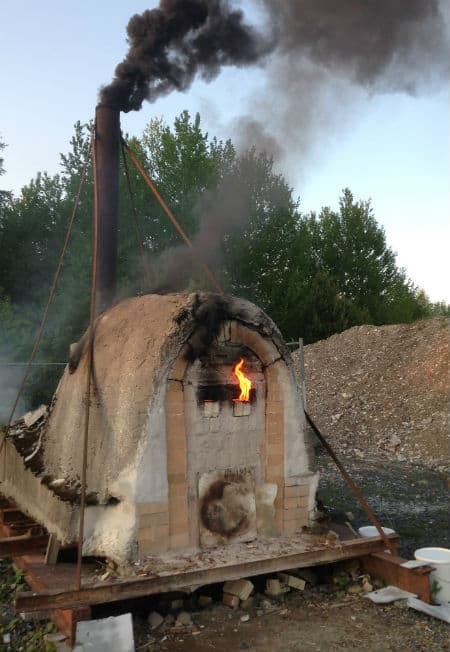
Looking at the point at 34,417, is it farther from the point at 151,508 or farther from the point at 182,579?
the point at 182,579

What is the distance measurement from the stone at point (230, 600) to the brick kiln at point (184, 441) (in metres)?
0.47

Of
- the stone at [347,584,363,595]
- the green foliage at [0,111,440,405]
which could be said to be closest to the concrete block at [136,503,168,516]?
the stone at [347,584,363,595]

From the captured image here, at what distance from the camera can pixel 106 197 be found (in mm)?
7648

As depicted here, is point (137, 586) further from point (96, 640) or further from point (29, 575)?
point (29, 575)

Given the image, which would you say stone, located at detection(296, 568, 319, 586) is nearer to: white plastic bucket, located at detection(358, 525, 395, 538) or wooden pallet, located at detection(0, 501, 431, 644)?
wooden pallet, located at detection(0, 501, 431, 644)

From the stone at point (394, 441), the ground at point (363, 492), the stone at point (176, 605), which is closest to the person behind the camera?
the ground at point (363, 492)

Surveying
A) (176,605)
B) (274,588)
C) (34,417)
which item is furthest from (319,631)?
(34,417)

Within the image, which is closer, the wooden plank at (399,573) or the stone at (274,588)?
the wooden plank at (399,573)

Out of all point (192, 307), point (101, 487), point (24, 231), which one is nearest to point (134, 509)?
point (101, 487)

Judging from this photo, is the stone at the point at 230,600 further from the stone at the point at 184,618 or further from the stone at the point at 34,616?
the stone at the point at 34,616

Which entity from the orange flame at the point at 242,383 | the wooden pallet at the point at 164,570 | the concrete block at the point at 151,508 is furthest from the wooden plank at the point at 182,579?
the orange flame at the point at 242,383

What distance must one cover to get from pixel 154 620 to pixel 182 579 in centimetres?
45

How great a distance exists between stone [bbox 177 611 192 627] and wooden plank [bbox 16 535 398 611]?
34cm

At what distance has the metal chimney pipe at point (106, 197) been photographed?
24.9 feet
